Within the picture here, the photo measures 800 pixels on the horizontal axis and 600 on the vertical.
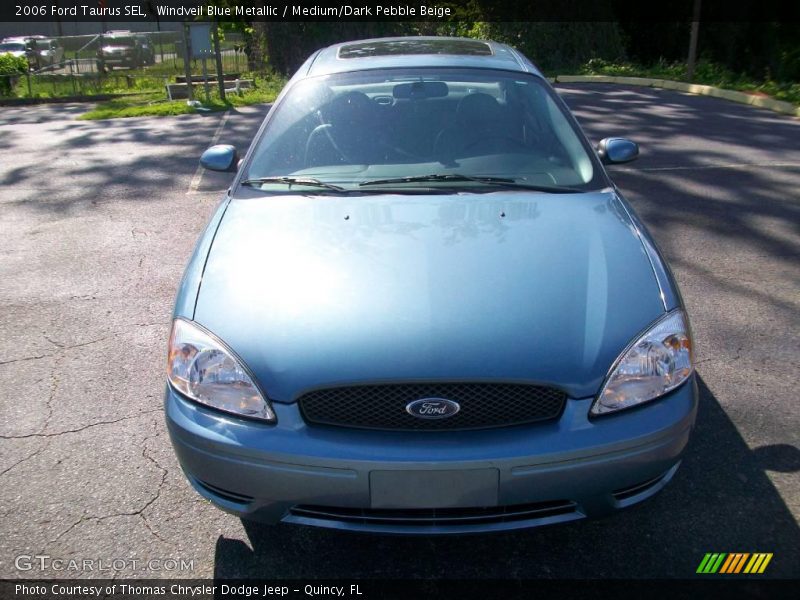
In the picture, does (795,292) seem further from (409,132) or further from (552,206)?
(409,132)

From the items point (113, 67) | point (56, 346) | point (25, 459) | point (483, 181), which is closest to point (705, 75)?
point (483, 181)

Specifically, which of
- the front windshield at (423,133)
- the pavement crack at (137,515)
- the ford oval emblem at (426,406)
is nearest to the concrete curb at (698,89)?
the front windshield at (423,133)

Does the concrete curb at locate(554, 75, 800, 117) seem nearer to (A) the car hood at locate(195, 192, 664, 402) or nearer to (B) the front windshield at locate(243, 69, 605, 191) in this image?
(B) the front windshield at locate(243, 69, 605, 191)

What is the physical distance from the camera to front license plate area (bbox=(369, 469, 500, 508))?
7.21 feet

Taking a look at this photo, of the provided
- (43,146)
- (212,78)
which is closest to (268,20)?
(212,78)

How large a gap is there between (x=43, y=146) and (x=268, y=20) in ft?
44.8

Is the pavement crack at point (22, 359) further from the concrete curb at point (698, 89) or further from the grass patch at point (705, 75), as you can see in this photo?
the grass patch at point (705, 75)

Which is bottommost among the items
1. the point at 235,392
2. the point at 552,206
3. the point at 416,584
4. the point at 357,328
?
the point at 416,584

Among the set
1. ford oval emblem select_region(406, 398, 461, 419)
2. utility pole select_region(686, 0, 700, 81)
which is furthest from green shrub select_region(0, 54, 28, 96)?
ford oval emblem select_region(406, 398, 461, 419)

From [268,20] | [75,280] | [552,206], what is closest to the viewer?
[552,206]

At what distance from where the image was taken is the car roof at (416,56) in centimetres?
399

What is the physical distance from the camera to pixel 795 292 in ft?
15.6

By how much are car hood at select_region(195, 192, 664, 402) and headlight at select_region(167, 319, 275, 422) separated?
42 millimetres

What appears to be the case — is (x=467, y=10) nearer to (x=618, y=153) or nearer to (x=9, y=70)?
(x=9, y=70)
